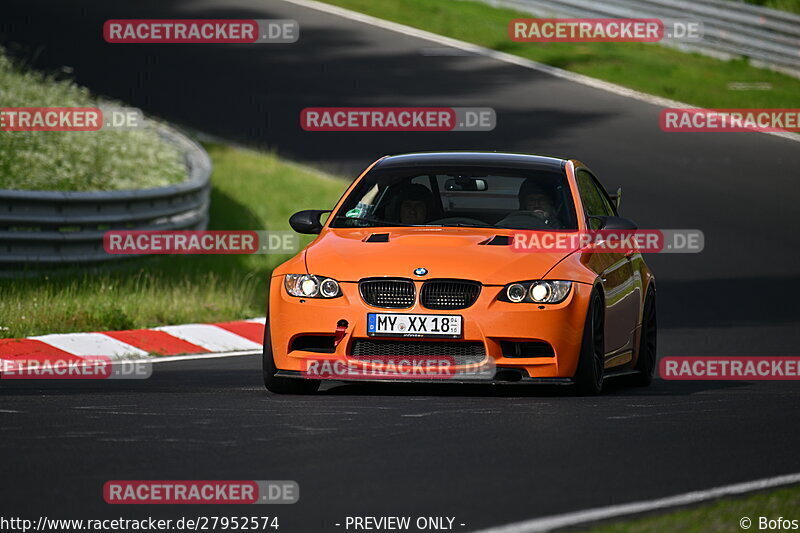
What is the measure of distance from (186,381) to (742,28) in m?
20.2

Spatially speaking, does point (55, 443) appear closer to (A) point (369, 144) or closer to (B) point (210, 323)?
(B) point (210, 323)

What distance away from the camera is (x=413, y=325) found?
9.98 m

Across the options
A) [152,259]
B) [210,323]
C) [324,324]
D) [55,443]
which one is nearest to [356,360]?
[324,324]

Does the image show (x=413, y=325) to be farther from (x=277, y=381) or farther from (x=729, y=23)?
(x=729, y=23)

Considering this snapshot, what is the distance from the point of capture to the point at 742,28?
29.7 m

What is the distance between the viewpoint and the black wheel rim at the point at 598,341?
1036 centimetres

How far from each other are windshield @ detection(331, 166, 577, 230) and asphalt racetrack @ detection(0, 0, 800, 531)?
1106 mm

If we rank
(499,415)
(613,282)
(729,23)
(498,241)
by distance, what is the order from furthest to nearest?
(729,23) → (613,282) → (498,241) → (499,415)

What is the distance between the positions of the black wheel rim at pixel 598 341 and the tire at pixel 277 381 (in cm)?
176

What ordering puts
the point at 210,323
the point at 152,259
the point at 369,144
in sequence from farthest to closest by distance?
the point at 369,144
the point at 152,259
the point at 210,323

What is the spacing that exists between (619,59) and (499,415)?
2139 centimetres
